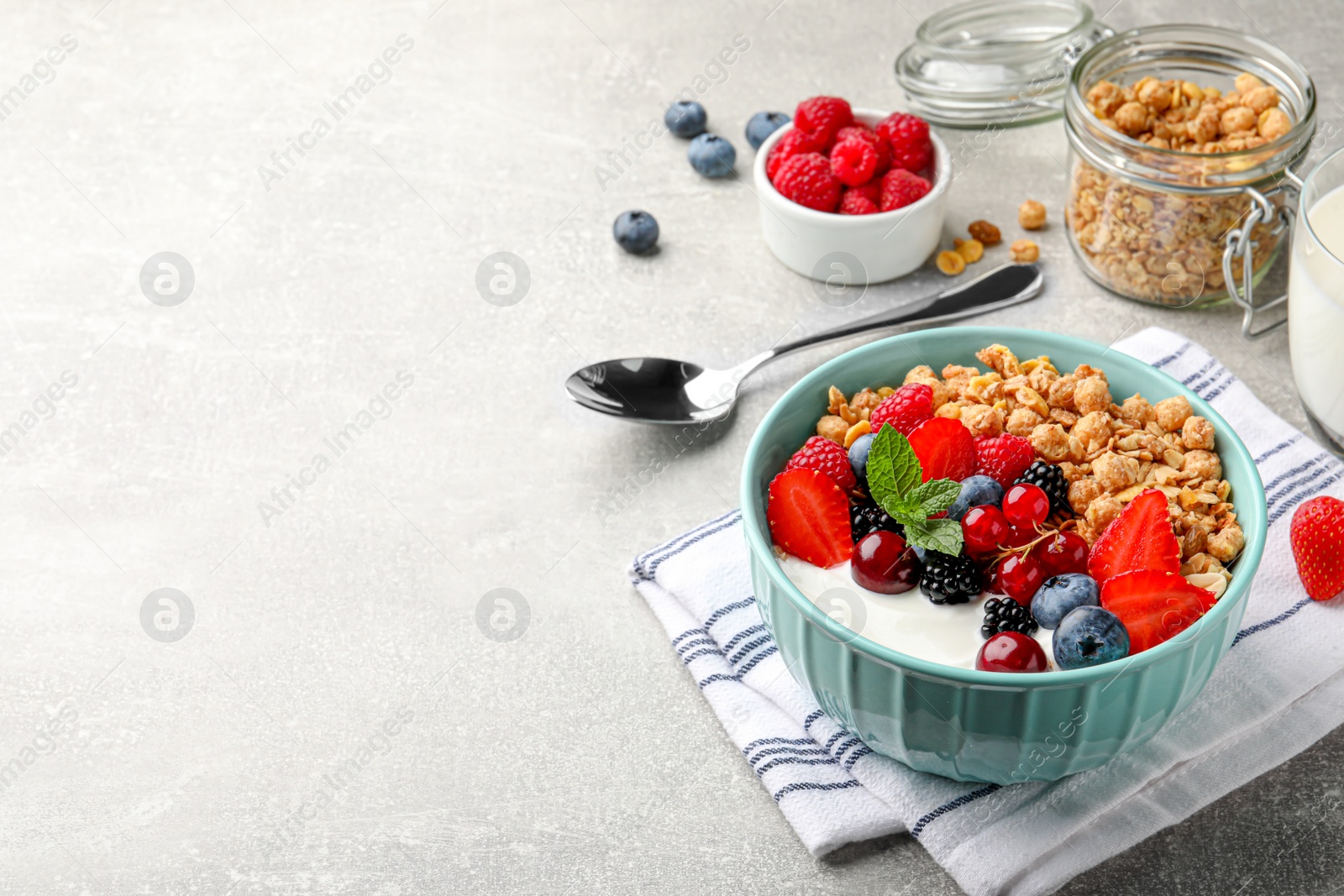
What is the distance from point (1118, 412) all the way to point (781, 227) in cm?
60

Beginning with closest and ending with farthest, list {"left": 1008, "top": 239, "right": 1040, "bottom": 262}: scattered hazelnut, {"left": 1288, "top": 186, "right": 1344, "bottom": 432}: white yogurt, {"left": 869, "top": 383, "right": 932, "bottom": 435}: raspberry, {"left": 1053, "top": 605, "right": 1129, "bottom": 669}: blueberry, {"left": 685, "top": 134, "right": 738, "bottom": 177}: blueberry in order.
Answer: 1. {"left": 1053, "top": 605, "right": 1129, "bottom": 669}: blueberry
2. {"left": 869, "top": 383, "right": 932, "bottom": 435}: raspberry
3. {"left": 1288, "top": 186, "right": 1344, "bottom": 432}: white yogurt
4. {"left": 1008, "top": 239, "right": 1040, "bottom": 262}: scattered hazelnut
5. {"left": 685, "top": 134, "right": 738, "bottom": 177}: blueberry

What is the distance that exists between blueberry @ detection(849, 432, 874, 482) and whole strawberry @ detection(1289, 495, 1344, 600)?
1.44 ft

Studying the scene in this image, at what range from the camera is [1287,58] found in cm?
148

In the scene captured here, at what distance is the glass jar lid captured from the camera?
1767 mm

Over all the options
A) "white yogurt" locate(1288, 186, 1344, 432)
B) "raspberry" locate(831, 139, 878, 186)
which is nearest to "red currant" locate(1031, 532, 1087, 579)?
"white yogurt" locate(1288, 186, 1344, 432)

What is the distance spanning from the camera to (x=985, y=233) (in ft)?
5.35

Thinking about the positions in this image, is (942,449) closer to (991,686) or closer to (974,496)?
(974,496)

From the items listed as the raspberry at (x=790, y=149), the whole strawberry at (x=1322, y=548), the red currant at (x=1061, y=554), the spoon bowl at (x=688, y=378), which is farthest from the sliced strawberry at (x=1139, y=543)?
the raspberry at (x=790, y=149)

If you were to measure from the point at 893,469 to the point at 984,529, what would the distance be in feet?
0.29

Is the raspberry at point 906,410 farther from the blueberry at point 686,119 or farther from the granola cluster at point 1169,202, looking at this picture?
the blueberry at point 686,119

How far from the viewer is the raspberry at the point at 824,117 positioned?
1601 millimetres

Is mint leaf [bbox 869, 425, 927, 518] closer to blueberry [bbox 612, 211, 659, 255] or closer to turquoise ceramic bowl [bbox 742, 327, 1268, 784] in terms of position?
turquoise ceramic bowl [bbox 742, 327, 1268, 784]

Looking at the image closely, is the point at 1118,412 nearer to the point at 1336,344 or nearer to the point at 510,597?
the point at 1336,344

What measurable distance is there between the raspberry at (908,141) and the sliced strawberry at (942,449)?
2.17ft
